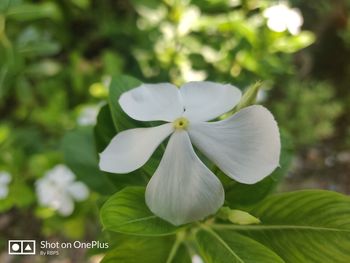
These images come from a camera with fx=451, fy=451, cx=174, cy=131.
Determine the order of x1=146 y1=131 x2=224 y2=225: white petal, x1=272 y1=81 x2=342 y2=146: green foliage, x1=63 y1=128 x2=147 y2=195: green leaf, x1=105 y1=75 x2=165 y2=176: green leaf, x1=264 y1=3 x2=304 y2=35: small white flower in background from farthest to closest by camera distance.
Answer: x1=272 y1=81 x2=342 y2=146: green foliage
x1=264 y1=3 x2=304 y2=35: small white flower in background
x1=63 y1=128 x2=147 y2=195: green leaf
x1=105 y1=75 x2=165 y2=176: green leaf
x1=146 y1=131 x2=224 y2=225: white petal

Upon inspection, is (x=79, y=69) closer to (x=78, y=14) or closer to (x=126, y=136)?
(x=78, y=14)

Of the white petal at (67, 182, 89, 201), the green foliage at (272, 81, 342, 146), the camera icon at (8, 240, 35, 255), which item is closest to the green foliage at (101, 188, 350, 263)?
the camera icon at (8, 240, 35, 255)

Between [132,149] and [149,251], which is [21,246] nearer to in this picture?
[149,251]

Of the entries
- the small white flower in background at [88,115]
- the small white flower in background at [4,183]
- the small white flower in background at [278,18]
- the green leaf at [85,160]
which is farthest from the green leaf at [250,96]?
the small white flower in background at [4,183]

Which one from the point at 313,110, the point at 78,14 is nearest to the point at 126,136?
the point at 78,14

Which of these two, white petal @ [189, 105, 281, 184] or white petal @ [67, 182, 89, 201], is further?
white petal @ [67, 182, 89, 201]

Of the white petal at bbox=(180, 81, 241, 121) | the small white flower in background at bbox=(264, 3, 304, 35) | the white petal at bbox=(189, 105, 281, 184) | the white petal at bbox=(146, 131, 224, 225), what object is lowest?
the white petal at bbox=(146, 131, 224, 225)

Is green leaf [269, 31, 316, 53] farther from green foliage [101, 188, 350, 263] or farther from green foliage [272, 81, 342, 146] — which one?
green foliage [272, 81, 342, 146]

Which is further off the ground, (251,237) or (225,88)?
(225,88)
